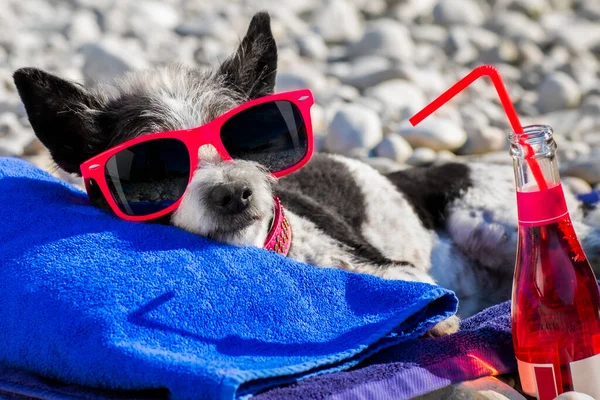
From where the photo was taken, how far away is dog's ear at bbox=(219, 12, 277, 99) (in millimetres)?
3695

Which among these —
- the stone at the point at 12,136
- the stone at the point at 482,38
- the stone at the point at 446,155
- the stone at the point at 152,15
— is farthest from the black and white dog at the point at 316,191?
the stone at the point at 152,15

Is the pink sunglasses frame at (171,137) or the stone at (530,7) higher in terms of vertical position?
the stone at (530,7)

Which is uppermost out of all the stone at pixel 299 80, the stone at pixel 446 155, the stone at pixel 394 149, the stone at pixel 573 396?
the stone at pixel 573 396

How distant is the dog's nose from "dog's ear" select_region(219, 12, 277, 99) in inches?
27.9

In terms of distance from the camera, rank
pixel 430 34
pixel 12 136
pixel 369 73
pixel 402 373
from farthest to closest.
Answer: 1. pixel 430 34
2. pixel 369 73
3. pixel 12 136
4. pixel 402 373

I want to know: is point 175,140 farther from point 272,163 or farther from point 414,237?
point 414,237

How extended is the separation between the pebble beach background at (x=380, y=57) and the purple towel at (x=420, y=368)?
10.4 ft

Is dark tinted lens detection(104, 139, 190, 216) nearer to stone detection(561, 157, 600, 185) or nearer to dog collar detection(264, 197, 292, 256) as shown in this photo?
dog collar detection(264, 197, 292, 256)

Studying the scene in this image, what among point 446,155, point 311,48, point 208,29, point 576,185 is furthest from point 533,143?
point 208,29

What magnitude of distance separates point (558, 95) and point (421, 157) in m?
2.79

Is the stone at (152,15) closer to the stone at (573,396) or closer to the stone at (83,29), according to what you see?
the stone at (83,29)

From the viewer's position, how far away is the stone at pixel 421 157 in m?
6.44

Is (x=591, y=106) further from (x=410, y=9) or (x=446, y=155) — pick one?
(x=410, y=9)

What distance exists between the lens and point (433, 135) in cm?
685
